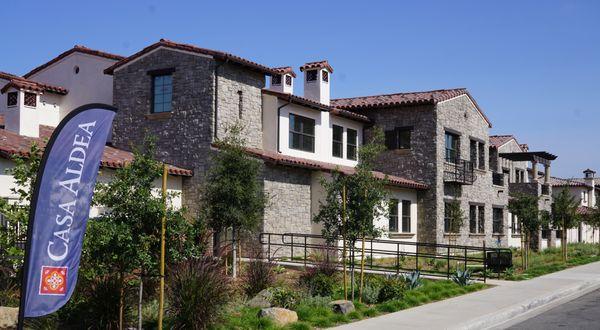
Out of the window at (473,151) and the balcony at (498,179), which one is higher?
the window at (473,151)

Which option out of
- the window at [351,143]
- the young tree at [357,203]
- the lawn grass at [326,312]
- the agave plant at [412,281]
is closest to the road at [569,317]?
the lawn grass at [326,312]

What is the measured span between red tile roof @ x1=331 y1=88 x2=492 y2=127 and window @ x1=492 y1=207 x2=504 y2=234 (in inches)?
311

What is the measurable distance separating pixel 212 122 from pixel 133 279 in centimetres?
1244

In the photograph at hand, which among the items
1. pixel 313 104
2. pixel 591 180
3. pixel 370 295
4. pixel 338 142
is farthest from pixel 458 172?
pixel 591 180

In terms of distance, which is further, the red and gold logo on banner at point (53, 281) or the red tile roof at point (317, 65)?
the red tile roof at point (317, 65)

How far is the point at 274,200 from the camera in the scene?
24156mm

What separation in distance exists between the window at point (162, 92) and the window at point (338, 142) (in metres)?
8.69

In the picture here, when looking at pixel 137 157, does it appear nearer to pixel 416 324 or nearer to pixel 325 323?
pixel 325 323

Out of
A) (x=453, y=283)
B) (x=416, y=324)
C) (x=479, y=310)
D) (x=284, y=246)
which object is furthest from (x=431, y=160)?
(x=416, y=324)

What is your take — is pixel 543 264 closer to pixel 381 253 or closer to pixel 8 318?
Result: pixel 381 253

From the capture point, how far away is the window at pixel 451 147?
111ft

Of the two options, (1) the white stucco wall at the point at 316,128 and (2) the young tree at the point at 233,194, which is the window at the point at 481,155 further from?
(2) the young tree at the point at 233,194

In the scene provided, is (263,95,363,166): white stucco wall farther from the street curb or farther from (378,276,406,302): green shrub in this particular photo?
the street curb

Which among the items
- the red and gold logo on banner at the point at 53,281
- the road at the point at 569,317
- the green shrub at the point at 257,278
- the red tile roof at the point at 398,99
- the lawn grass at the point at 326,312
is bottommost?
the road at the point at 569,317
